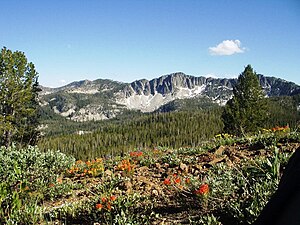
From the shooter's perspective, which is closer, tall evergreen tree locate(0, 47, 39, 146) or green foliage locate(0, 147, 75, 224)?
green foliage locate(0, 147, 75, 224)

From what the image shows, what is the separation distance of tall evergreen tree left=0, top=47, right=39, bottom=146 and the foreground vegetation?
14.4m

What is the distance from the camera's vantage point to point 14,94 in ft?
74.9

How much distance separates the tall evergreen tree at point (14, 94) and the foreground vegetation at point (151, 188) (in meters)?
14.4

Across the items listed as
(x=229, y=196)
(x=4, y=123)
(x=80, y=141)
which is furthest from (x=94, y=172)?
(x=80, y=141)

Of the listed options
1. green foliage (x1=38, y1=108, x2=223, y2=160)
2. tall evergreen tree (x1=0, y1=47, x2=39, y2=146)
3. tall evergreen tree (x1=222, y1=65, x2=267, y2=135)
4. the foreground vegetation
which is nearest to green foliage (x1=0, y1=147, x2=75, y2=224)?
the foreground vegetation

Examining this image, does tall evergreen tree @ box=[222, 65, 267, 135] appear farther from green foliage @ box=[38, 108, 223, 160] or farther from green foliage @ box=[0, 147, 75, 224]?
green foliage @ box=[38, 108, 223, 160]

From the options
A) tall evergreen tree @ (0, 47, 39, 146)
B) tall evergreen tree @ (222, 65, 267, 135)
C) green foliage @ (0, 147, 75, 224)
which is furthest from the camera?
tall evergreen tree @ (222, 65, 267, 135)

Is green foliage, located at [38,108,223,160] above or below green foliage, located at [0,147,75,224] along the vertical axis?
below

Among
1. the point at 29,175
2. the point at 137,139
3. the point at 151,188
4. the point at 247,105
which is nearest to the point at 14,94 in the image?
the point at 29,175

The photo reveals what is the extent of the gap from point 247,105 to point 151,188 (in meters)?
28.2

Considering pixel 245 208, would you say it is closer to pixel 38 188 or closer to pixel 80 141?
pixel 38 188

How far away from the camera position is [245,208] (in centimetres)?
377

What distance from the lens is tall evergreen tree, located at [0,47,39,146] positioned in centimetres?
2200

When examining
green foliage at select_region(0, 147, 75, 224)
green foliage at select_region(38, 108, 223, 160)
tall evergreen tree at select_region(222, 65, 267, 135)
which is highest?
tall evergreen tree at select_region(222, 65, 267, 135)
